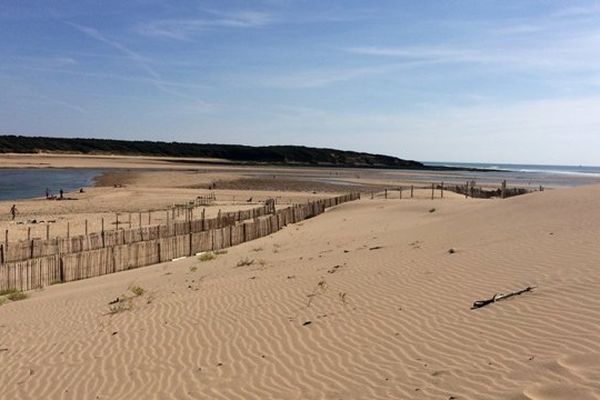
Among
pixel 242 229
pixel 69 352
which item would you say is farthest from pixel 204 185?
pixel 69 352

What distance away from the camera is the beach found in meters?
6.95

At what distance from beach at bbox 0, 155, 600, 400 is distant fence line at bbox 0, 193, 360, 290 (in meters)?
0.80

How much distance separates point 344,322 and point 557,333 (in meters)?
3.30

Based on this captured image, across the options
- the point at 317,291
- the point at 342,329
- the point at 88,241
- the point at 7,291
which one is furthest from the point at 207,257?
the point at 342,329

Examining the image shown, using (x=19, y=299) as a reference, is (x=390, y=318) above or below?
above

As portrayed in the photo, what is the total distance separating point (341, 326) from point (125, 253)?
39.3 feet

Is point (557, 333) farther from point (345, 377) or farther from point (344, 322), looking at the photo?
point (344, 322)

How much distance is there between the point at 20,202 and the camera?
4425 cm

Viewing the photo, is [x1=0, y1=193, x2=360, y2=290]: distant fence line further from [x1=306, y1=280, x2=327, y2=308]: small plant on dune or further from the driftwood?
the driftwood

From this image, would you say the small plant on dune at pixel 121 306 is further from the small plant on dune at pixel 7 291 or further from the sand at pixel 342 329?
the small plant on dune at pixel 7 291

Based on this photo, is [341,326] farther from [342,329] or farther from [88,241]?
[88,241]

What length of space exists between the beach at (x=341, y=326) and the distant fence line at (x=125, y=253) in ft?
2.64

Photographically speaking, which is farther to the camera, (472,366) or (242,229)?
(242,229)

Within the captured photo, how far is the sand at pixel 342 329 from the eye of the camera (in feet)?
22.7
